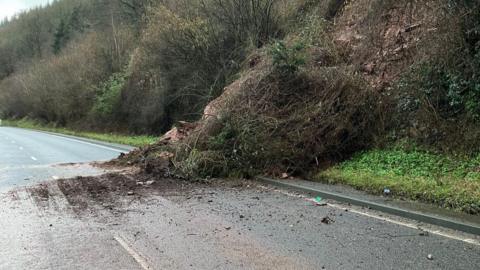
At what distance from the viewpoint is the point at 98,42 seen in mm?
46500

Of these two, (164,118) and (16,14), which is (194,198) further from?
(16,14)

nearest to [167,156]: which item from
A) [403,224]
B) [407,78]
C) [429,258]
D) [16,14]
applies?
[407,78]

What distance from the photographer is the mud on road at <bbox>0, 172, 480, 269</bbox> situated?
5.58 metres

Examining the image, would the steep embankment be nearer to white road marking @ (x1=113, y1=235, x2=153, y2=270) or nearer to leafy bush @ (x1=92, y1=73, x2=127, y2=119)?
white road marking @ (x1=113, y1=235, x2=153, y2=270)

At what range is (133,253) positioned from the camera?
19.5 ft

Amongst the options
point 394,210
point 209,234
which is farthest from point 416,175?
point 209,234

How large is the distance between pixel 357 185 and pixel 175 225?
4.07 m

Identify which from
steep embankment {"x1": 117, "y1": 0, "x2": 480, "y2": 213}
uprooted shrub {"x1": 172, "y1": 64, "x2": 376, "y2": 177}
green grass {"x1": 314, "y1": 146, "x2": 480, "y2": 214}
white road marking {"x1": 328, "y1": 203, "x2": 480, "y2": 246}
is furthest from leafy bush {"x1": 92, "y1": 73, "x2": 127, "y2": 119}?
white road marking {"x1": 328, "y1": 203, "x2": 480, "y2": 246}

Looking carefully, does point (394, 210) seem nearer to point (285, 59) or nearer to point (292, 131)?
point (292, 131)

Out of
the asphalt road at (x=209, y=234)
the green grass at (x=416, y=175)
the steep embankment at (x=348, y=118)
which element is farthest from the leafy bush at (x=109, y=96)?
the green grass at (x=416, y=175)

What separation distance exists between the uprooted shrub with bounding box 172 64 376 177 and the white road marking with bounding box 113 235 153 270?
5254mm

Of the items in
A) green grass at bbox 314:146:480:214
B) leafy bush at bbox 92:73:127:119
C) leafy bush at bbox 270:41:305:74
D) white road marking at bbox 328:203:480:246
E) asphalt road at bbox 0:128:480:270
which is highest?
leafy bush at bbox 270:41:305:74

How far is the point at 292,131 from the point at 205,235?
5812 millimetres

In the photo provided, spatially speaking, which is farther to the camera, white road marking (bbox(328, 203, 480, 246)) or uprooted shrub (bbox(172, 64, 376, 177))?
uprooted shrub (bbox(172, 64, 376, 177))
